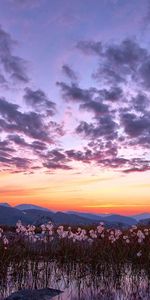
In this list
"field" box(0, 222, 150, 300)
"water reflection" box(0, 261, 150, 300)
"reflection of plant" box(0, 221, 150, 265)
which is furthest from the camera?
"reflection of plant" box(0, 221, 150, 265)

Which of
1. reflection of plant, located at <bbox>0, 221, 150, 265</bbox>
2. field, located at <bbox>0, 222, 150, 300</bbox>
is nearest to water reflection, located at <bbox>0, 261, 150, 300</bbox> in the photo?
field, located at <bbox>0, 222, 150, 300</bbox>

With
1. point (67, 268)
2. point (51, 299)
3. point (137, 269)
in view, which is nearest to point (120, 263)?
point (137, 269)

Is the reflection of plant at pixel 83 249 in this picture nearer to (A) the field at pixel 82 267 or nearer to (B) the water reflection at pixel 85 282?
(A) the field at pixel 82 267

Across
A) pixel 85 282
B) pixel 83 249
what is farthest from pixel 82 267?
pixel 83 249

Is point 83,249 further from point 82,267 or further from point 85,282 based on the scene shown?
point 85,282

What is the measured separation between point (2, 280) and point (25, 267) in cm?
99

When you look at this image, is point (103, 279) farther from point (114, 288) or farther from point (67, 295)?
point (67, 295)

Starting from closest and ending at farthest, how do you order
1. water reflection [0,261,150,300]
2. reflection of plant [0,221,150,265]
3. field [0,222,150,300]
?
water reflection [0,261,150,300] < field [0,222,150,300] < reflection of plant [0,221,150,265]

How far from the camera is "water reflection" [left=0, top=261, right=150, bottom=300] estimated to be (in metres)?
11.1

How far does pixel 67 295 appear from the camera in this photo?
11164 mm

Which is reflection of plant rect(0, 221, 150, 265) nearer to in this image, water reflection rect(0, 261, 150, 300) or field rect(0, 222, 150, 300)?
field rect(0, 222, 150, 300)

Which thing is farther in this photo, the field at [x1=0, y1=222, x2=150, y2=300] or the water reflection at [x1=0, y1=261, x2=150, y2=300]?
the field at [x1=0, y1=222, x2=150, y2=300]

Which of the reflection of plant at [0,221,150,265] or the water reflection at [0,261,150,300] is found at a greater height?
the reflection of plant at [0,221,150,265]

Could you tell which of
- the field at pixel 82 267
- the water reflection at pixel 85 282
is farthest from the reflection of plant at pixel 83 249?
the water reflection at pixel 85 282
